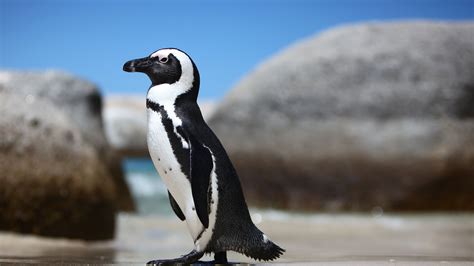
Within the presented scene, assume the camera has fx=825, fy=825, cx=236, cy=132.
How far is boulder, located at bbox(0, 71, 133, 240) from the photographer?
7414mm

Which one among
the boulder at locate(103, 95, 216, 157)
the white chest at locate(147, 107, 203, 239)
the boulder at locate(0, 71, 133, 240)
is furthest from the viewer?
the boulder at locate(103, 95, 216, 157)

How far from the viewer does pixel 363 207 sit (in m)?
12.0

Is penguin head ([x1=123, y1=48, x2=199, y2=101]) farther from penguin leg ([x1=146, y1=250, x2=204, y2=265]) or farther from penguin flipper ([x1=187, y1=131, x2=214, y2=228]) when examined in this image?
penguin leg ([x1=146, y1=250, x2=204, y2=265])

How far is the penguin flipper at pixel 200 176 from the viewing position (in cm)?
407

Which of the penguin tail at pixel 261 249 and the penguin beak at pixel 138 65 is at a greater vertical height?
the penguin beak at pixel 138 65

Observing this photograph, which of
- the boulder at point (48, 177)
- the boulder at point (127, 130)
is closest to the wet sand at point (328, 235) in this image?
the boulder at point (48, 177)

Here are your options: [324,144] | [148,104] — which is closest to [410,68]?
[324,144]

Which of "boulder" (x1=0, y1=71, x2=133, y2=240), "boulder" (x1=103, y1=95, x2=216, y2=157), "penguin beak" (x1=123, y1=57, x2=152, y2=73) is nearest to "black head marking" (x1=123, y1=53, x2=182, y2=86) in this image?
"penguin beak" (x1=123, y1=57, x2=152, y2=73)

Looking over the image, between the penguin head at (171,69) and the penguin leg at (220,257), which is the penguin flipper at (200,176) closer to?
the penguin leg at (220,257)

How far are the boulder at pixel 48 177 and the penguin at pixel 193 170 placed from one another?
3.46 meters

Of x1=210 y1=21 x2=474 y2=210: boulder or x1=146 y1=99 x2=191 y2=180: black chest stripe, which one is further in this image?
x1=210 y1=21 x2=474 y2=210: boulder

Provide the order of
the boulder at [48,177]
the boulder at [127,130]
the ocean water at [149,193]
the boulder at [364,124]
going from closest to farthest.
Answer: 1. the boulder at [48,177]
2. the boulder at [364,124]
3. the ocean water at [149,193]
4. the boulder at [127,130]

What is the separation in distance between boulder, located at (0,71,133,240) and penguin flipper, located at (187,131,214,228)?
3710 mm

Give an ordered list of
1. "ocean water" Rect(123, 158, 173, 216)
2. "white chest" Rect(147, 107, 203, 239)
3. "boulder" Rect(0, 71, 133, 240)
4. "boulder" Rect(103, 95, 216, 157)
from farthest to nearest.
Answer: "boulder" Rect(103, 95, 216, 157) < "ocean water" Rect(123, 158, 173, 216) < "boulder" Rect(0, 71, 133, 240) < "white chest" Rect(147, 107, 203, 239)
